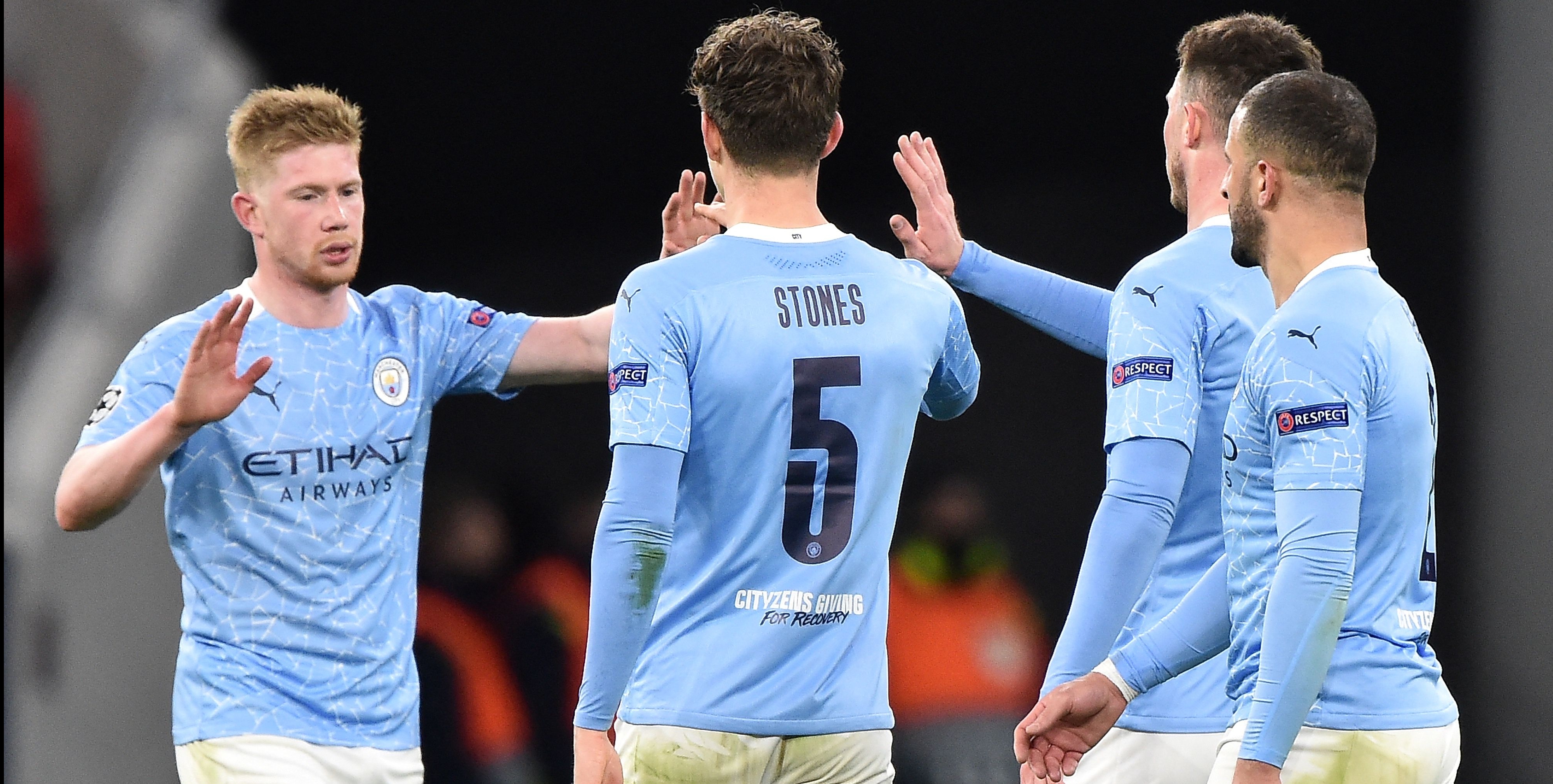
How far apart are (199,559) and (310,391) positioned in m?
0.39

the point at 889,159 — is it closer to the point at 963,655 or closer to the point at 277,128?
the point at 963,655

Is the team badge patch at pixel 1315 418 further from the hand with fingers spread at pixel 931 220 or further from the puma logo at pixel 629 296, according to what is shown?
the hand with fingers spread at pixel 931 220

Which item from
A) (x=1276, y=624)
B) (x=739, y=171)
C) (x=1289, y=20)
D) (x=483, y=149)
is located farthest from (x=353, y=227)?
(x=1289, y=20)

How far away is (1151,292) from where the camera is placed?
307 centimetres

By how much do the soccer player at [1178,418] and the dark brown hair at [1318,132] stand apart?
20.2 inches

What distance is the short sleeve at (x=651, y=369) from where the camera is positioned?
2611 millimetres

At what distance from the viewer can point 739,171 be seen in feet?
9.21

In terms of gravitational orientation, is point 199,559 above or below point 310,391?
below

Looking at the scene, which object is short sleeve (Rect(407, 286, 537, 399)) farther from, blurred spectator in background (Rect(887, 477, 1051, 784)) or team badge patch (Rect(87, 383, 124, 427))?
blurred spectator in background (Rect(887, 477, 1051, 784))

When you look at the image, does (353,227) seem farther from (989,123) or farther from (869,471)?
(989,123)

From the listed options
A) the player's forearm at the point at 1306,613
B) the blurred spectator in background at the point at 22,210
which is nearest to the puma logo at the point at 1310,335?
the player's forearm at the point at 1306,613

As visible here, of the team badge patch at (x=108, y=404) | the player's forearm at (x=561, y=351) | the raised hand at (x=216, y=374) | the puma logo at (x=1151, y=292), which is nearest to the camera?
the raised hand at (x=216, y=374)

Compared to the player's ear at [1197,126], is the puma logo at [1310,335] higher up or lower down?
lower down

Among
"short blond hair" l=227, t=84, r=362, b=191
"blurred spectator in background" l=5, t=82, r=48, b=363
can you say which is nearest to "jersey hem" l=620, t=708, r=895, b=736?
"short blond hair" l=227, t=84, r=362, b=191
